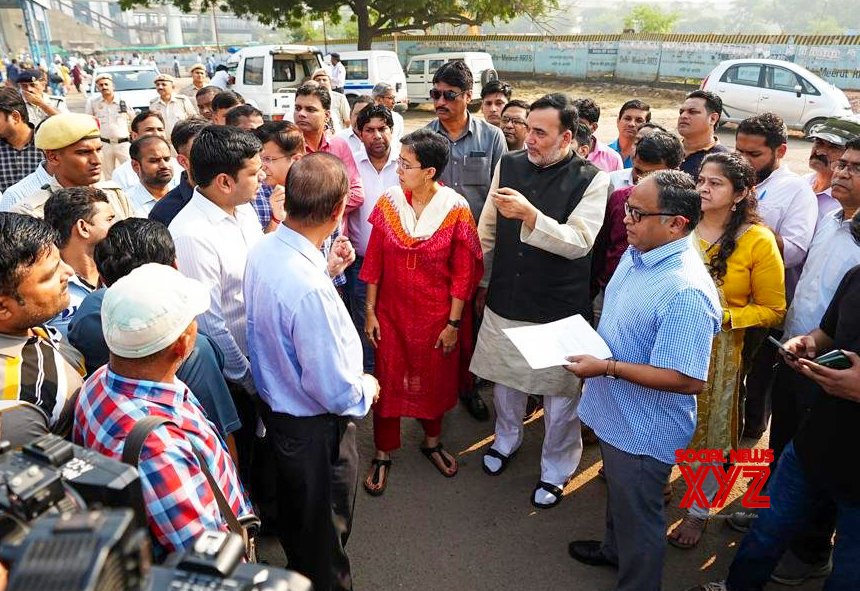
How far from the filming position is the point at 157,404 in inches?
57.2

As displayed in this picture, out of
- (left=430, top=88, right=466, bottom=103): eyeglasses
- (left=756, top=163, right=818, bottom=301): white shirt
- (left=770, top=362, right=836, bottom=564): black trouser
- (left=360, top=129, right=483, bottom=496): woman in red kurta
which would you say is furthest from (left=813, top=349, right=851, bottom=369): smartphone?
(left=430, top=88, right=466, bottom=103): eyeglasses

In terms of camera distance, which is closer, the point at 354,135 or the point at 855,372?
the point at 855,372

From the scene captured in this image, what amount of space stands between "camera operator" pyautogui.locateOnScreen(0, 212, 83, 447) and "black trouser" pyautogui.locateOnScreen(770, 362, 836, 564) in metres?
2.65

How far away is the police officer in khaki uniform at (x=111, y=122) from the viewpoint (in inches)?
263

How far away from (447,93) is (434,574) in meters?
2.84

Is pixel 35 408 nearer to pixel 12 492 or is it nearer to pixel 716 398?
pixel 12 492

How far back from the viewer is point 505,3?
21.9 metres

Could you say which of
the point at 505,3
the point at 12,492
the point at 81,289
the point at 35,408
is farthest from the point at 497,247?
the point at 505,3

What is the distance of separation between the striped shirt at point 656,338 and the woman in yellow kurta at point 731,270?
44 centimetres

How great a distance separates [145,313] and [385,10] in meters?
22.5

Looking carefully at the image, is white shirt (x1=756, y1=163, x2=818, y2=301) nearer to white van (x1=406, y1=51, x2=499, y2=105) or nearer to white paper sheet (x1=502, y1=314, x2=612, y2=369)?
white paper sheet (x1=502, y1=314, x2=612, y2=369)

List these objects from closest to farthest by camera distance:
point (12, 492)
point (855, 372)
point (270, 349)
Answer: point (12, 492) → point (855, 372) → point (270, 349)

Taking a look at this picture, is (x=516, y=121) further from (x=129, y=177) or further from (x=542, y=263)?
(x=129, y=177)

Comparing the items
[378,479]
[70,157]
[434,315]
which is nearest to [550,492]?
[378,479]
